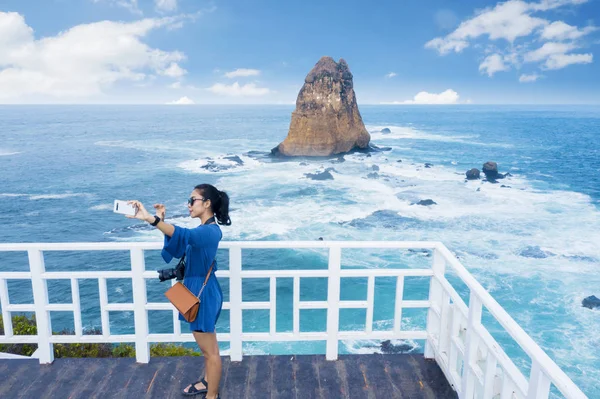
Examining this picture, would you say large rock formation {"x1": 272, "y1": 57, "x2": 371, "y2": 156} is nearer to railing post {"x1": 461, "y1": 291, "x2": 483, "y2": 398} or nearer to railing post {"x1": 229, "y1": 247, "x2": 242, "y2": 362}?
railing post {"x1": 229, "y1": 247, "x2": 242, "y2": 362}

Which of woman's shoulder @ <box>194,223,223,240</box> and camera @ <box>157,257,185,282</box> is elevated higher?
woman's shoulder @ <box>194,223,223,240</box>

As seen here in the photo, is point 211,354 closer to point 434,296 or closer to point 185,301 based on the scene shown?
point 185,301

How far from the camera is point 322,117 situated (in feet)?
186

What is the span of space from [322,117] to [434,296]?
174 feet

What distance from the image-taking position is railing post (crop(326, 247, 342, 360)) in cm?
457

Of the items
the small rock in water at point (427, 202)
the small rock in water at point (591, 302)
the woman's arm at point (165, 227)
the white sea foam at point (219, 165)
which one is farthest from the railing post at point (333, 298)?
the white sea foam at point (219, 165)

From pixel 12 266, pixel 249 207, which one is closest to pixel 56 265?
pixel 12 266

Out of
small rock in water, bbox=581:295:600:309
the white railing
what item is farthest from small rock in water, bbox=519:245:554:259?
the white railing

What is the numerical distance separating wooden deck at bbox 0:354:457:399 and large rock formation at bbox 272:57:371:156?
172 ft

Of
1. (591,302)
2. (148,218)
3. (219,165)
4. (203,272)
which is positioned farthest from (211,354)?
(219,165)

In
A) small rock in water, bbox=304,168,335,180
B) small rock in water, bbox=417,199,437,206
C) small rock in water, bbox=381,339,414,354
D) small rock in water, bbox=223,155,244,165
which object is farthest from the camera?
small rock in water, bbox=223,155,244,165

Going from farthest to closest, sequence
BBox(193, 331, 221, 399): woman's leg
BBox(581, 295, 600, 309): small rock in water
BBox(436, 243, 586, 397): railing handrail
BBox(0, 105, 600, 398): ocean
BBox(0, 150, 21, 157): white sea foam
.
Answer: BBox(0, 150, 21, 157): white sea foam → BBox(581, 295, 600, 309): small rock in water → BBox(0, 105, 600, 398): ocean → BBox(193, 331, 221, 399): woman's leg → BBox(436, 243, 586, 397): railing handrail

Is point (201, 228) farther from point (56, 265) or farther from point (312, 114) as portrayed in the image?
point (312, 114)

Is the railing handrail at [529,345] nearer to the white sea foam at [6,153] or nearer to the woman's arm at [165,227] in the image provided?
the woman's arm at [165,227]
